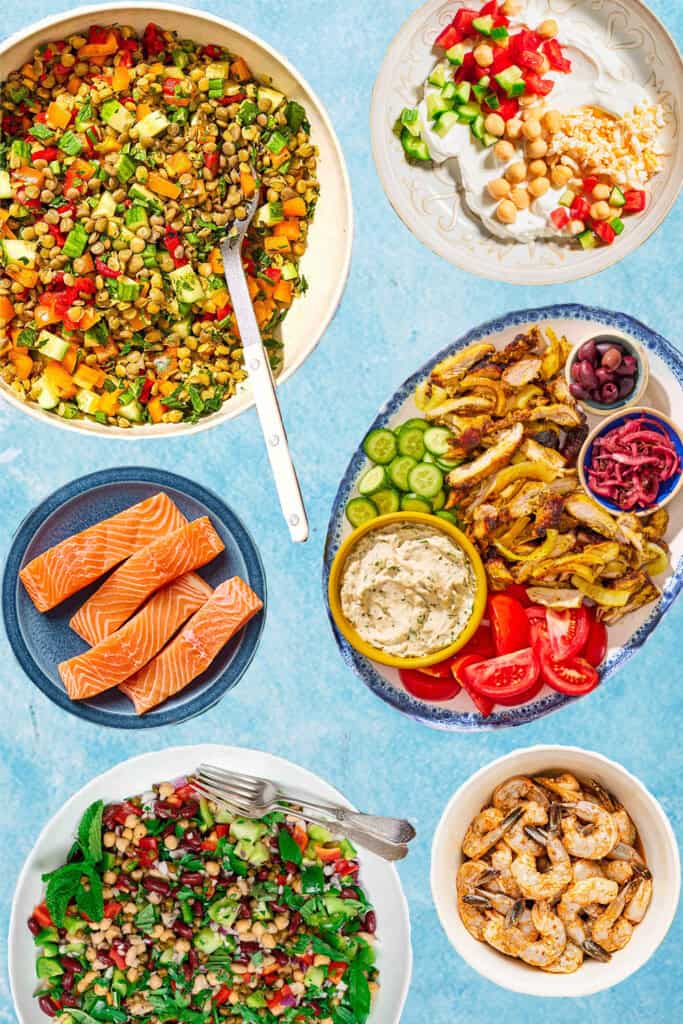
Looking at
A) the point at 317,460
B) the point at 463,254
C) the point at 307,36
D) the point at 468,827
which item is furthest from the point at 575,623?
the point at 307,36

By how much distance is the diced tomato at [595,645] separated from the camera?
7.82 feet

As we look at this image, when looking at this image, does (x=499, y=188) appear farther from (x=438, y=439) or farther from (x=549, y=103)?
(x=438, y=439)

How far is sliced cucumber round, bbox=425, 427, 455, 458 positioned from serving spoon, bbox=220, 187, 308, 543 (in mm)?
360

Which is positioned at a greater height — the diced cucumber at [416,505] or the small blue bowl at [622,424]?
the small blue bowl at [622,424]

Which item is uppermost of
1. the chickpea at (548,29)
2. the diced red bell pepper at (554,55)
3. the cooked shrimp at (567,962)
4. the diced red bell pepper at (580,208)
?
the chickpea at (548,29)

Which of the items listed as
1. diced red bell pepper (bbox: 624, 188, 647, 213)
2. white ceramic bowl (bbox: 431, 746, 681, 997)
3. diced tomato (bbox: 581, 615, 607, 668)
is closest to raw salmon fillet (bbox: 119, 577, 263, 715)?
white ceramic bowl (bbox: 431, 746, 681, 997)

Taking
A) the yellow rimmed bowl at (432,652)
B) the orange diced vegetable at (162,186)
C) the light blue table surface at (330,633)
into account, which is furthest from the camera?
the light blue table surface at (330,633)

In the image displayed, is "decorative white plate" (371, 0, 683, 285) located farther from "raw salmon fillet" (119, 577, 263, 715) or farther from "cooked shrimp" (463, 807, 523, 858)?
"cooked shrimp" (463, 807, 523, 858)

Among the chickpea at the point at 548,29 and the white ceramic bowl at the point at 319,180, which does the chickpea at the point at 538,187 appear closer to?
the chickpea at the point at 548,29

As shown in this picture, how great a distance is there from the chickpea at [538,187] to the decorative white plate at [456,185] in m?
0.14

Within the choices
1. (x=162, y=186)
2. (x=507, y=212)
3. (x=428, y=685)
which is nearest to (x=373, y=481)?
(x=428, y=685)

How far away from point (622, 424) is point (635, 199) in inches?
24.5

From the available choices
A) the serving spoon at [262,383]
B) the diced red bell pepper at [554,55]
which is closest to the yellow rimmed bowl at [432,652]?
the serving spoon at [262,383]

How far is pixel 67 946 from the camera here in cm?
245
